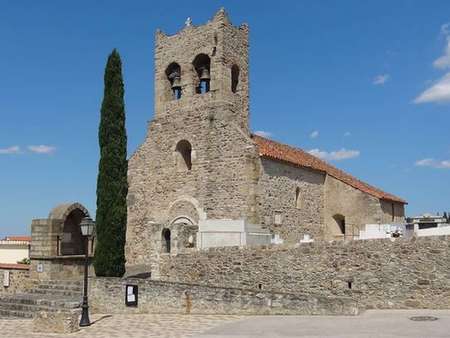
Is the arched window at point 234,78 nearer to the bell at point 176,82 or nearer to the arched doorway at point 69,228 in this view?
the bell at point 176,82

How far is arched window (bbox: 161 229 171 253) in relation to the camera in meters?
20.4

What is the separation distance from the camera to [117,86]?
21.1m

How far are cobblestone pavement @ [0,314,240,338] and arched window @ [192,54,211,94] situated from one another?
551 inches

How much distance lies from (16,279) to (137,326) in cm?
975

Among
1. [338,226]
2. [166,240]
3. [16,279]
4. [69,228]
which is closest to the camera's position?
[166,240]

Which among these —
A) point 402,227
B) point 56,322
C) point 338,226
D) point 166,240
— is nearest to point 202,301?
point 56,322

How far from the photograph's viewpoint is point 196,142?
2605 cm

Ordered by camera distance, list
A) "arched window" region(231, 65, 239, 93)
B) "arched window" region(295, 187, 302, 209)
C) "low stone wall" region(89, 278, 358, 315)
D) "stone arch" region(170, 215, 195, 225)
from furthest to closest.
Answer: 1. "arched window" region(231, 65, 239, 93)
2. "arched window" region(295, 187, 302, 209)
3. "stone arch" region(170, 215, 195, 225)
4. "low stone wall" region(89, 278, 358, 315)

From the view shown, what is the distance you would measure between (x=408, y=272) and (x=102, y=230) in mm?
11130

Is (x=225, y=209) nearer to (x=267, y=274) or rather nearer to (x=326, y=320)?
(x=267, y=274)

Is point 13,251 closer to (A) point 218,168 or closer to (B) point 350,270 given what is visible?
(A) point 218,168

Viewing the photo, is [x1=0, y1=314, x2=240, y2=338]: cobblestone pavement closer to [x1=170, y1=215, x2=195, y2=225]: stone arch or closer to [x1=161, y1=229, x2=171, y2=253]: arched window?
[x1=161, y1=229, x2=171, y2=253]: arched window

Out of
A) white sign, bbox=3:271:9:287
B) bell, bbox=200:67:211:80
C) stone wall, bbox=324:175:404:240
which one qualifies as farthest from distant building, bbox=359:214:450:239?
white sign, bbox=3:271:9:287

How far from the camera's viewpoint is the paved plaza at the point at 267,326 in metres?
11.2
